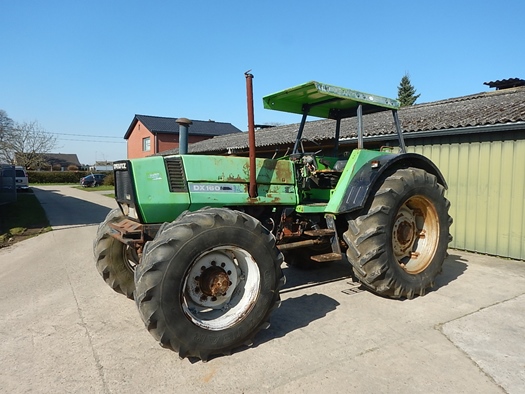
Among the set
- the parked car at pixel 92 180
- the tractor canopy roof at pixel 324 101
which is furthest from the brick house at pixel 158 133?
the tractor canopy roof at pixel 324 101

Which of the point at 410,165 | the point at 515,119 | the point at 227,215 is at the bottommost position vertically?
the point at 227,215

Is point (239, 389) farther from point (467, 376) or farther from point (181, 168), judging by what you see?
point (181, 168)

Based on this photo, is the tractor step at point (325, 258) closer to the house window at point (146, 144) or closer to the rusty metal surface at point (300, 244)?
the rusty metal surface at point (300, 244)

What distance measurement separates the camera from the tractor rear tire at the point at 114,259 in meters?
4.28

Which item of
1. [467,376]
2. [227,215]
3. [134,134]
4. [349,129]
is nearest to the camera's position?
[467,376]

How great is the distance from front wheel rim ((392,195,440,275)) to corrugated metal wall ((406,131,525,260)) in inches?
112

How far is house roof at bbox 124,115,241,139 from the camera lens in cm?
3534

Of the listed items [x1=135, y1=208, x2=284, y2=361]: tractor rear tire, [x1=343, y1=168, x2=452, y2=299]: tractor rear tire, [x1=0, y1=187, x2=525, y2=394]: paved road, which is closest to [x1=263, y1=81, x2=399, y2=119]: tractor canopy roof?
[x1=343, y1=168, x2=452, y2=299]: tractor rear tire

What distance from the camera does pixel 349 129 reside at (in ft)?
32.1

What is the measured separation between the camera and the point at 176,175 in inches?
149

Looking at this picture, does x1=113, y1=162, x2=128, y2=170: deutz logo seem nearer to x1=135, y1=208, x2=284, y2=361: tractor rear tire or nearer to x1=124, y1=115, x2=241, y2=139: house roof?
x1=135, y1=208, x2=284, y2=361: tractor rear tire

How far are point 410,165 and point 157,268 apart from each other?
3.81 metres

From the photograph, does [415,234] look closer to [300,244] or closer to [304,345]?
[300,244]

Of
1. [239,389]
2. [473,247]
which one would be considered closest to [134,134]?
[473,247]
